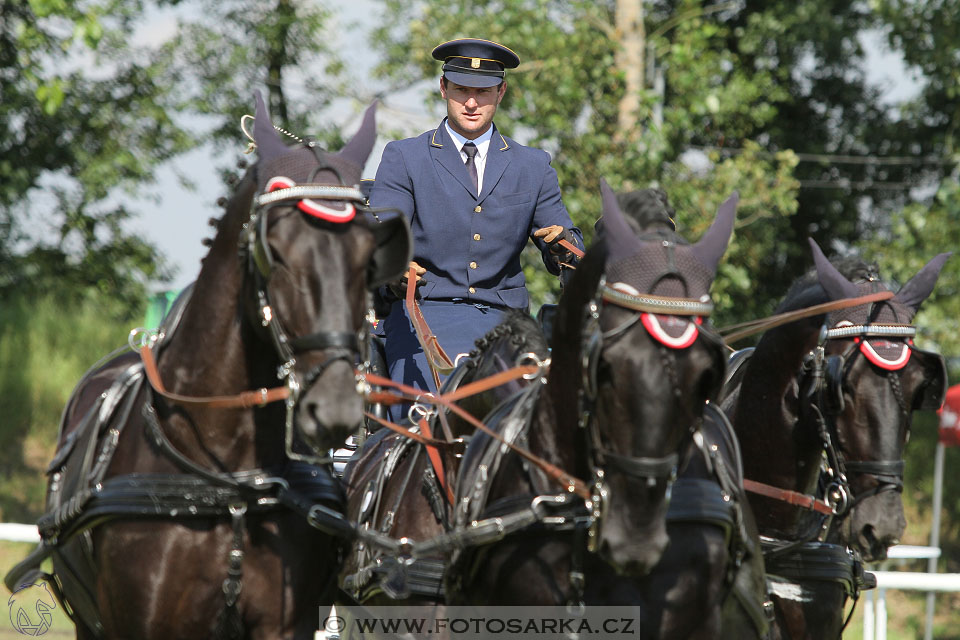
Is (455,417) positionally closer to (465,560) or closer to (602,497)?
(465,560)

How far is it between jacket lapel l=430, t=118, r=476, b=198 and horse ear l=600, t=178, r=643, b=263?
6.07ft

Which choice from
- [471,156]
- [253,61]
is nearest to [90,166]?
[253,61]

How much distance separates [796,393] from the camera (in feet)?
15.8

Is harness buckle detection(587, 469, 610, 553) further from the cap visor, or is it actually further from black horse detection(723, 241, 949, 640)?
the cap visor

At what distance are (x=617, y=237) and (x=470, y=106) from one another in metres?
2.02

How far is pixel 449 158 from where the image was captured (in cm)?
546

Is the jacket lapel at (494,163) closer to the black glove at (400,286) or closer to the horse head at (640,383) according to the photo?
the black glove at (400,286)

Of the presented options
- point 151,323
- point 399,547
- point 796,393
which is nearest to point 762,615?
point 796,393

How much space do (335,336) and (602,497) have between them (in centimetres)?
85

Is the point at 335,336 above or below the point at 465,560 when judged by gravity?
above

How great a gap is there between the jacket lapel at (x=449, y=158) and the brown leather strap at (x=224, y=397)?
1.89 meters

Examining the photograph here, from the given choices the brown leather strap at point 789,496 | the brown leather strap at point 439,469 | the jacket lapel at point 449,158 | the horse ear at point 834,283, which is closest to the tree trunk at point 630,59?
the jacket lapel at point 449,158

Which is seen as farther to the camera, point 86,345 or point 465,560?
point 86,345

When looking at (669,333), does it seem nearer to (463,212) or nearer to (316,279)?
(316,279)
